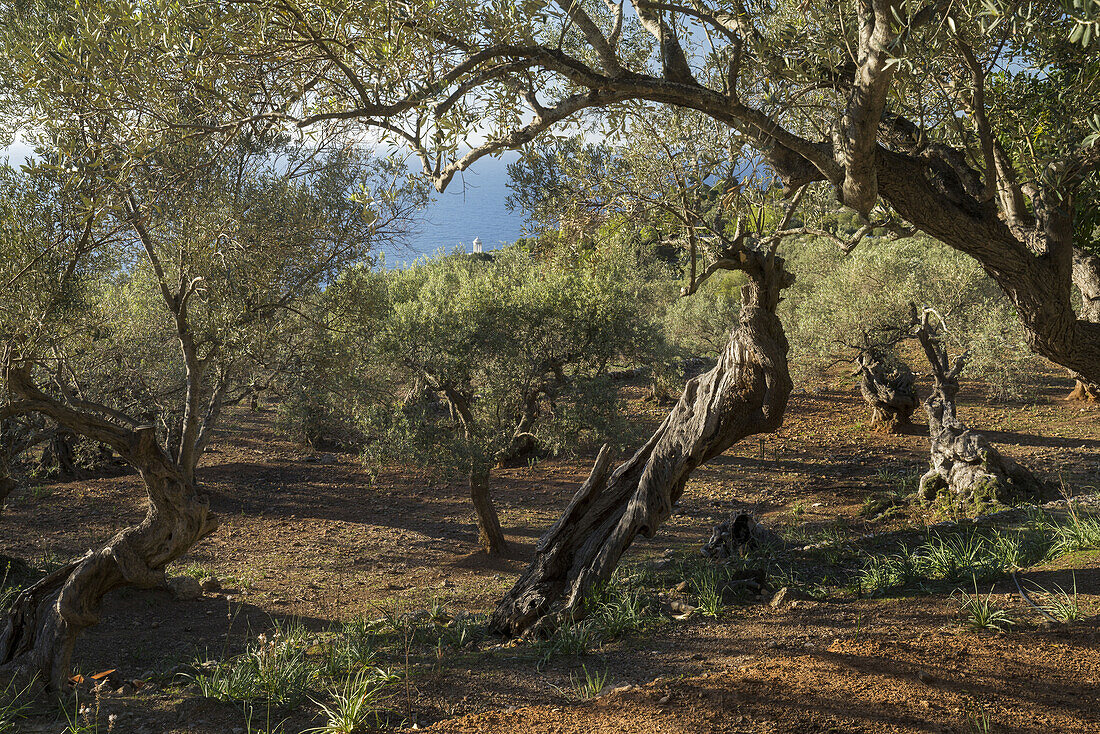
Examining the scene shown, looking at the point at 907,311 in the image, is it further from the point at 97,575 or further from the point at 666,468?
the point at 97,575

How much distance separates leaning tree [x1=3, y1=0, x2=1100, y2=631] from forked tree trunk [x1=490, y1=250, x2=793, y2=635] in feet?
0.21

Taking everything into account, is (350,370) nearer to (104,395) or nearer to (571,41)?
(104,395)

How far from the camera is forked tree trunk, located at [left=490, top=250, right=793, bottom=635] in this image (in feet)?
21.4

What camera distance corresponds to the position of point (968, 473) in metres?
10.8

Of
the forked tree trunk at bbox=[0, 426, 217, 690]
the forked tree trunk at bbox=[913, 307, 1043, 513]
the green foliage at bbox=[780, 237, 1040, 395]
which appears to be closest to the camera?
the forked tree trunk at bbox=[0, 426, 217, 690]

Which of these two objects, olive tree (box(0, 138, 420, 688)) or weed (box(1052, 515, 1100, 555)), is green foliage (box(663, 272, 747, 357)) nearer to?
olive tree (box(0, 138, 420, 688))

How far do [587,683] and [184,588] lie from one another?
313 inches

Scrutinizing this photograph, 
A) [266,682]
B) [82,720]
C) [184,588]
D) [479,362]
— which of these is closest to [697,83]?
[266,682]

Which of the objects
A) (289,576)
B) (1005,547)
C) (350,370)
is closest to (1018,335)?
(1005,547)

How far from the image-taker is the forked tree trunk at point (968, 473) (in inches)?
408

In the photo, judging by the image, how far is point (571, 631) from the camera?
5.44m

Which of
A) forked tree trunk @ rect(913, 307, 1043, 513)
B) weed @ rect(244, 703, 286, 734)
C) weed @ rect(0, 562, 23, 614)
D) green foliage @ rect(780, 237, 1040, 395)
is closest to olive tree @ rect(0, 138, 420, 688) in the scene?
weed @ rect(0, 562, 23, 614)

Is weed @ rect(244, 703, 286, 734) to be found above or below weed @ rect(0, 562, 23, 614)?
above

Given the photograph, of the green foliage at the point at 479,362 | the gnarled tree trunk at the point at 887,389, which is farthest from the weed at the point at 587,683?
the gnarled tree trunk at the point at 887,389
